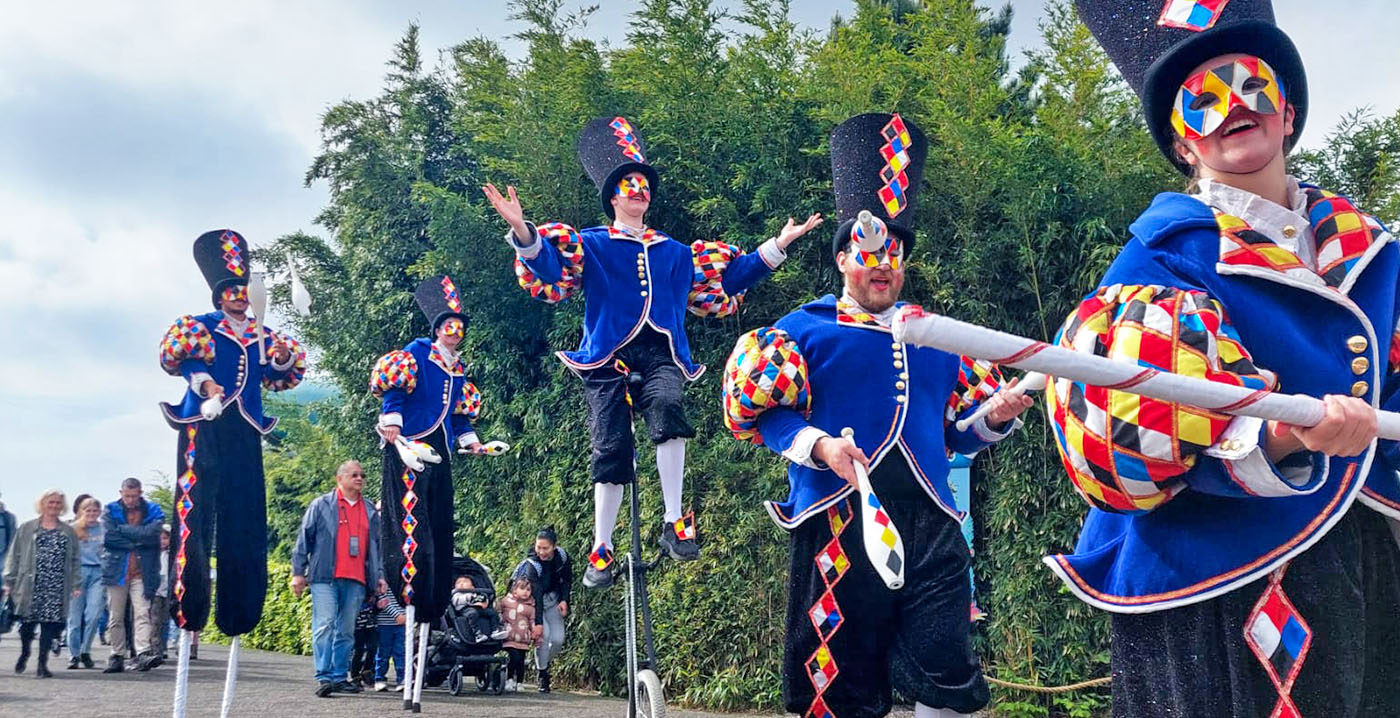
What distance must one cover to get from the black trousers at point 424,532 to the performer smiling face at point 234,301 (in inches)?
46.6

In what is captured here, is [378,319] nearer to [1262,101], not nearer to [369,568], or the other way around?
[369,568]

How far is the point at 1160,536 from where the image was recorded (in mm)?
1729

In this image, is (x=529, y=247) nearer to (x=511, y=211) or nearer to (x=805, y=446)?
(x=511, y=211)

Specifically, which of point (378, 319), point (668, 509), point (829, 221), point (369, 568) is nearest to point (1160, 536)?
point (668, 509)

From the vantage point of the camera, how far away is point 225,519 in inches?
211

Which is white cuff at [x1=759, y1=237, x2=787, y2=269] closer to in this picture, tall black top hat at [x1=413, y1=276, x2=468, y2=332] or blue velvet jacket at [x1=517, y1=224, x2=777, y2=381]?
blue velvet jacket at [x1=517, y1=224, x2=777, y2=381]

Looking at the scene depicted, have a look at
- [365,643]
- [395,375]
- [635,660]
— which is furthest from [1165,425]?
[365,643]

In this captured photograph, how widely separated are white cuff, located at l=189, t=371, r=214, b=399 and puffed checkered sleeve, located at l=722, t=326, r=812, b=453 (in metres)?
3.03

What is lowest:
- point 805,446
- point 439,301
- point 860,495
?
point 860,495

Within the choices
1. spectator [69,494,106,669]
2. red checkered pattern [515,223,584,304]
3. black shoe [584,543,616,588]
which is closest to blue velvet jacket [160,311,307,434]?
red checkered pattern [515,223,584,304]

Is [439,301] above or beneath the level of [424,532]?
above

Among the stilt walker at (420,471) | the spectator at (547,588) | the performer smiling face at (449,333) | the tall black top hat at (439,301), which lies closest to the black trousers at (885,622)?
the stilt walker at (420,471)

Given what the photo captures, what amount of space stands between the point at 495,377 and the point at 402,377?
2.81 metres

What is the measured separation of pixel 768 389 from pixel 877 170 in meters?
0.83
